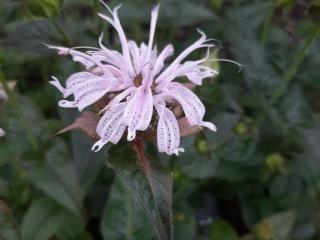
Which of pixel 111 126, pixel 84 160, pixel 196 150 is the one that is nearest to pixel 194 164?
pixel 196 150

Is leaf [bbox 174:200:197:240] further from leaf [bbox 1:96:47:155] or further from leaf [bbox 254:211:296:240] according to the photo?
leaf [bbox 1:96:47:155]

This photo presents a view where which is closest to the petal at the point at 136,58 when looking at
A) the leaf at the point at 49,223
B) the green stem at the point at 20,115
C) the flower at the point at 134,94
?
the flower at the point at 134,94

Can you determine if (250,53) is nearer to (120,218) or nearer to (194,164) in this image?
(194,164)

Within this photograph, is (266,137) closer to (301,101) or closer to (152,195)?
(301,101)

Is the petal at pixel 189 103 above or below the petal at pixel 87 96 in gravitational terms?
above

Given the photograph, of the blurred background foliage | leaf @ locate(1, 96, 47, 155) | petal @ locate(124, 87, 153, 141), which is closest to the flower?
petal @ locate(124, 87, 153, 141)

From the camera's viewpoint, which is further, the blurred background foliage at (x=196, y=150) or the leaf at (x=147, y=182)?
the blurred background foliage at (x=196, y=150)

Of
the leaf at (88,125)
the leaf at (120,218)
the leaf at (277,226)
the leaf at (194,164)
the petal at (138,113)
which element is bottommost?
the leaf at (277,226)

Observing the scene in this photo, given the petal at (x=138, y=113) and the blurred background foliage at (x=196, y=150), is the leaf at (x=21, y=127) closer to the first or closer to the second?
the blurred background foliage at (x=196, y=150)
